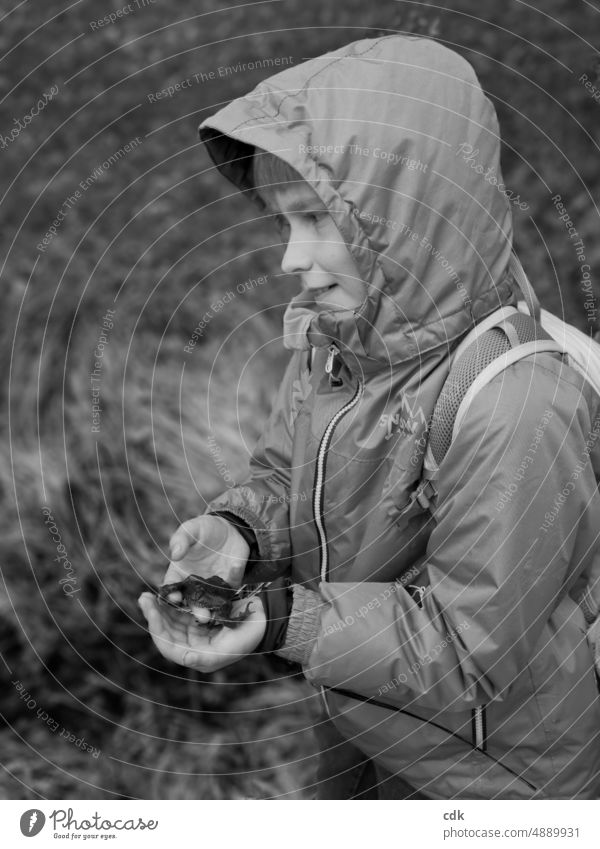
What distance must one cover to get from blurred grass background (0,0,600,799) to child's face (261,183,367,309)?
5.65 ft

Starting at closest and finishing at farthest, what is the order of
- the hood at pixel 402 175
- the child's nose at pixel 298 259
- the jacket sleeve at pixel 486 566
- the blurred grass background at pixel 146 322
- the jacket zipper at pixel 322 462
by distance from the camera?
1. the jacket sleeve at pixel 486 566
2. the hood at pixel 402 175
3. the child's nose at pixel 298 259
4. the jacket zipper at pixel 322 462
5. the blurred grass background at pixel 146 322

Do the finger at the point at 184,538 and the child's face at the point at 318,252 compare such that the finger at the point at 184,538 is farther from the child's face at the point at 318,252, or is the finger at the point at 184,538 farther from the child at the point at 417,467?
the child's face at the point at 318,252

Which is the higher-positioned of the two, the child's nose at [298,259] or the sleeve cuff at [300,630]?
the child's nose at [298,259]

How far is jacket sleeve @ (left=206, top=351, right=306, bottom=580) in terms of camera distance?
2.09 meters

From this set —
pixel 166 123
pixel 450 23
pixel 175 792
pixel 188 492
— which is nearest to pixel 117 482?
pixel 188 492

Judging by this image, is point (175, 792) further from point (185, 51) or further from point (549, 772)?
point (185, 51)

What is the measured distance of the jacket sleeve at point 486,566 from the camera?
5.00 ft

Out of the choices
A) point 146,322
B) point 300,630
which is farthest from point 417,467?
point 146,322

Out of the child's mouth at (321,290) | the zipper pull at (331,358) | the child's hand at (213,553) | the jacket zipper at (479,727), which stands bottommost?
the jacket zipper at (479,727)

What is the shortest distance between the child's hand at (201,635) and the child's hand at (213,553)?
183 mm

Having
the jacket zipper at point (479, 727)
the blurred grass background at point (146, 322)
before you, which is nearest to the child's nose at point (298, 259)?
the jacket zipper at point (479, 727)

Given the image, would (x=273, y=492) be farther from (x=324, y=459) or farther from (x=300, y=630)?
(x=300, y=630)

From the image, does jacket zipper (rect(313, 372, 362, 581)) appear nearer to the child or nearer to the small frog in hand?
the child

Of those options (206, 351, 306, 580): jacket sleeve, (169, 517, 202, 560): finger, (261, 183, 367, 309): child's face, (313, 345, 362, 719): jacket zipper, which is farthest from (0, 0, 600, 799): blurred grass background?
(261, 183, 367, 309): child's face
